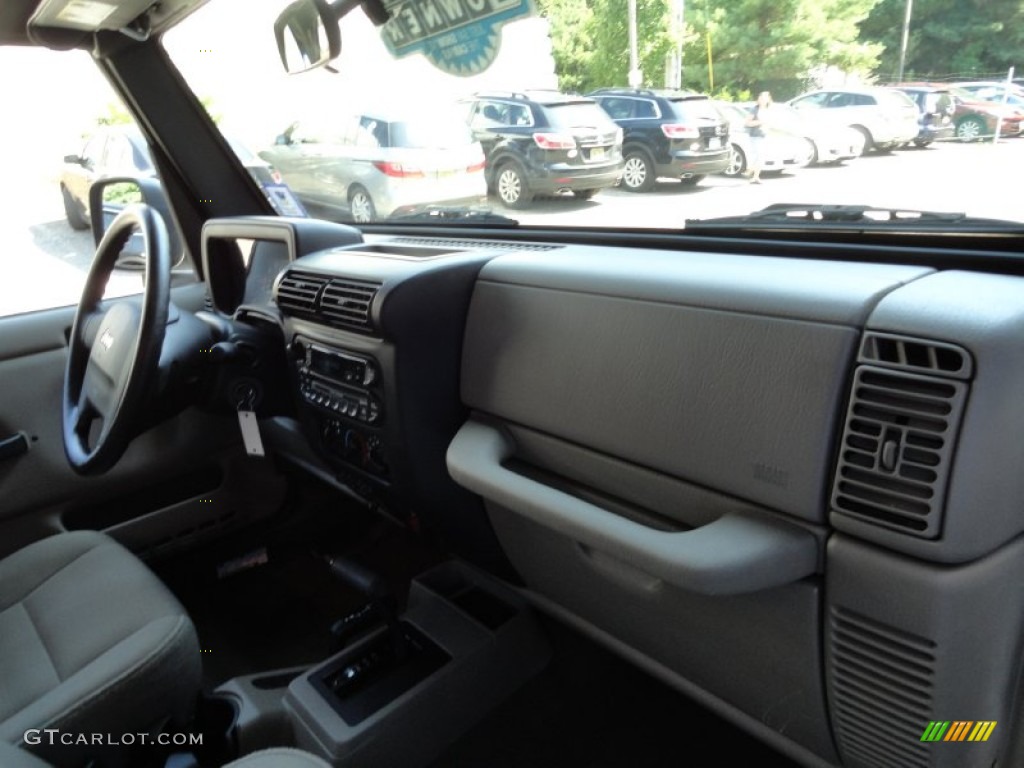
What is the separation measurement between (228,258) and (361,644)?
1449 millimetres

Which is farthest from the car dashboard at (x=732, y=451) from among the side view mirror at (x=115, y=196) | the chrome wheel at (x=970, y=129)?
the side view mirror at (x=115, y=196)

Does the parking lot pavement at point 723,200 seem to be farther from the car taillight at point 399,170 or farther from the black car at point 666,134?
the car taillight at point 399,170

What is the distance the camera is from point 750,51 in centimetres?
150

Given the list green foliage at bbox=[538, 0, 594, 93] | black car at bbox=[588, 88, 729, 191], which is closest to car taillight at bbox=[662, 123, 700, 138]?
black car at bbox=[588, 88, 729, 191]

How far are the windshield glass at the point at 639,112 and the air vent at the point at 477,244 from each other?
195mm

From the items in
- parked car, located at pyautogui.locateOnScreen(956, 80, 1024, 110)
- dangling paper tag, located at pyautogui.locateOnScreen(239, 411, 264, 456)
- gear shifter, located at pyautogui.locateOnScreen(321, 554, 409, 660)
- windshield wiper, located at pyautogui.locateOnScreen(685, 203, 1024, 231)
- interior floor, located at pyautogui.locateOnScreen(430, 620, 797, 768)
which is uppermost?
parked car, located at pyautogui.locateOnScreen(956, 80, 1024, 110)

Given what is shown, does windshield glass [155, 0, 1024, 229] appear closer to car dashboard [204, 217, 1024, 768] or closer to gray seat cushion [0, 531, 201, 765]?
car dashboard [204, 217, 1024, 768]

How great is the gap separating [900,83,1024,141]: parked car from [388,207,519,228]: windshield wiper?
1.12m

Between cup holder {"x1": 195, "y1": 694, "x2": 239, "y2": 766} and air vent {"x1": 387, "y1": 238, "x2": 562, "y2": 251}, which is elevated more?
air vent {"x1": 387, "y1": 238, "x2": 562, "y2": 251}

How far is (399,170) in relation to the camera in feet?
8.30

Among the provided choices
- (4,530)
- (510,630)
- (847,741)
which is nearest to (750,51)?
(847,741)

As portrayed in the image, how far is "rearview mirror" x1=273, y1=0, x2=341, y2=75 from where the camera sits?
81.0 inches

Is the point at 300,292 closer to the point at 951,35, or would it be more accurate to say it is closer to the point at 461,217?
the point at 461,217

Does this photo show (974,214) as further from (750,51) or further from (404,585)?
(404,585)
